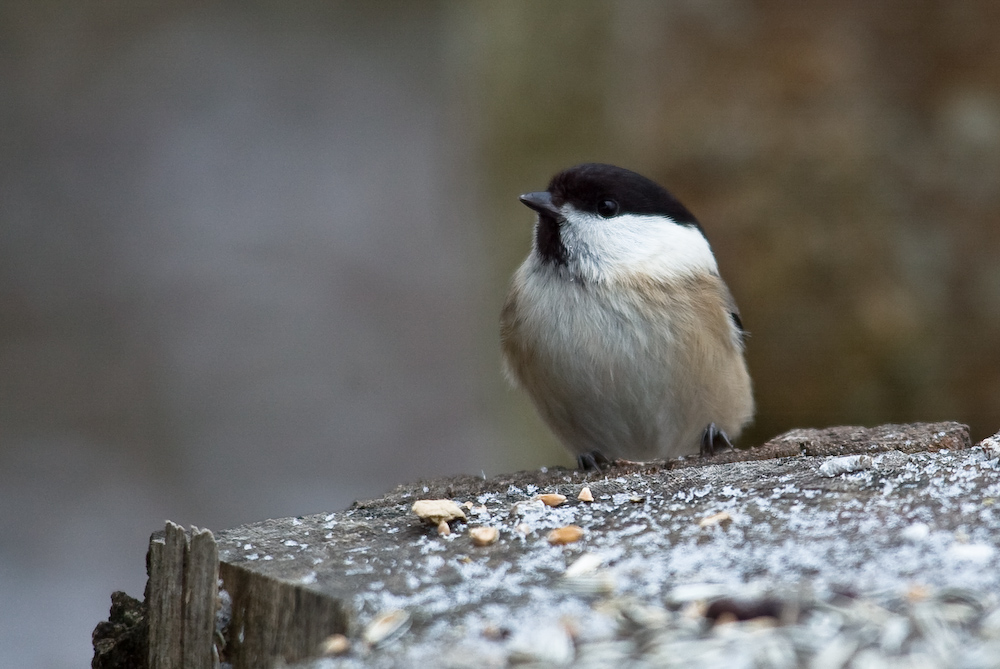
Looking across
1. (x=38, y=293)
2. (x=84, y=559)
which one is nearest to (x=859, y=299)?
(x=84, y=559)

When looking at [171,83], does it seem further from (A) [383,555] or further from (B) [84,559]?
(A) [383,555]

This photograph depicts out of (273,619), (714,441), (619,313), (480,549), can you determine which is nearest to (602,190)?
(619,313)

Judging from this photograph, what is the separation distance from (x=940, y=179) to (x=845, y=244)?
1.14 ft

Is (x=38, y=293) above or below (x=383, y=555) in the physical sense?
above

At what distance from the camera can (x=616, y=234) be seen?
2117mm

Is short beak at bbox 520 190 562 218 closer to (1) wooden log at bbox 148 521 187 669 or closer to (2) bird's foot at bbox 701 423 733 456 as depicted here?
(2) bird's foot at bbox 701 423 733 456

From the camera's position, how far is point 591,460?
2.33 meters

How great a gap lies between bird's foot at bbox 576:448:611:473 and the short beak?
0.59 metres

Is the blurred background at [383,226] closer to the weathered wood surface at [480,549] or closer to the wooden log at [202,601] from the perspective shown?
the weathered wood surface at [480,549]

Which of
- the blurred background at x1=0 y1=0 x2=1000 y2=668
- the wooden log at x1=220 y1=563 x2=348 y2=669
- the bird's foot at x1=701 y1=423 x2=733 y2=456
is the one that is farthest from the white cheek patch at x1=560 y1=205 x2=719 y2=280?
the wooden log at x1=220 y1=563 x2=348 y2=669

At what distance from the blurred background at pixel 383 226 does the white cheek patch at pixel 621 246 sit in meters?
0.99

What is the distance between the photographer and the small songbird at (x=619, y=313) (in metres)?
2.08

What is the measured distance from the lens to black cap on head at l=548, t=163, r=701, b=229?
2123mm

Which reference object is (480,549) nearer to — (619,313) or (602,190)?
(619,313)
